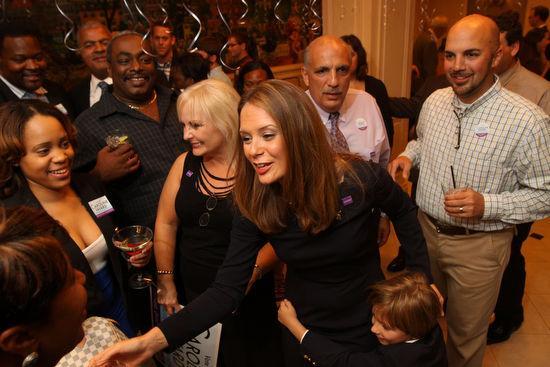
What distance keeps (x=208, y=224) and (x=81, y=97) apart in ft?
6.61

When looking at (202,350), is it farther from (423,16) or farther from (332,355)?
(423,16)

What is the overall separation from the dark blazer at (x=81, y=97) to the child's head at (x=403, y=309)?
2.69 metres

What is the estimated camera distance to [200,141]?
1.90 m

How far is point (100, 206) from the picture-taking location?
6.05ft

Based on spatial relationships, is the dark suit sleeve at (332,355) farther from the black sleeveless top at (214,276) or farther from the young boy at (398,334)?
the black sleeveless top at (214,276)

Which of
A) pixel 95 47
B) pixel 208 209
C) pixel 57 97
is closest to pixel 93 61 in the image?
pixel 95 47

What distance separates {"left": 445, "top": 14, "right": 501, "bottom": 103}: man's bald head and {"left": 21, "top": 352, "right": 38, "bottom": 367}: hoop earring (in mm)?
1826

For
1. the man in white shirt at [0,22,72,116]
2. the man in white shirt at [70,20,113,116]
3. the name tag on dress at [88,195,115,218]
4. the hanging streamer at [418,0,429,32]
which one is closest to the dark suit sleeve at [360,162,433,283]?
the name tag on dress at [88,195,115,218]

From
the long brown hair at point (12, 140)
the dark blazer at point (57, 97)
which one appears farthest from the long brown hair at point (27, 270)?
the dark blazer at point (57, 97)

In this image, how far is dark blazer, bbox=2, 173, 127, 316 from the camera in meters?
→ 1.61

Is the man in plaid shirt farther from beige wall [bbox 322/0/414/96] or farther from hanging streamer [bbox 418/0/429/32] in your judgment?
hanging streamer [bbox 418/0/429/32]

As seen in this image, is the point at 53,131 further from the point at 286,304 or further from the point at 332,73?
the point at 332,73

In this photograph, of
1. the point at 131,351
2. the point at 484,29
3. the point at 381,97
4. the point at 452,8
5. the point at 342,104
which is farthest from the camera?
the point at 452,8

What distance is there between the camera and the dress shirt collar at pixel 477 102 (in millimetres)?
1891
